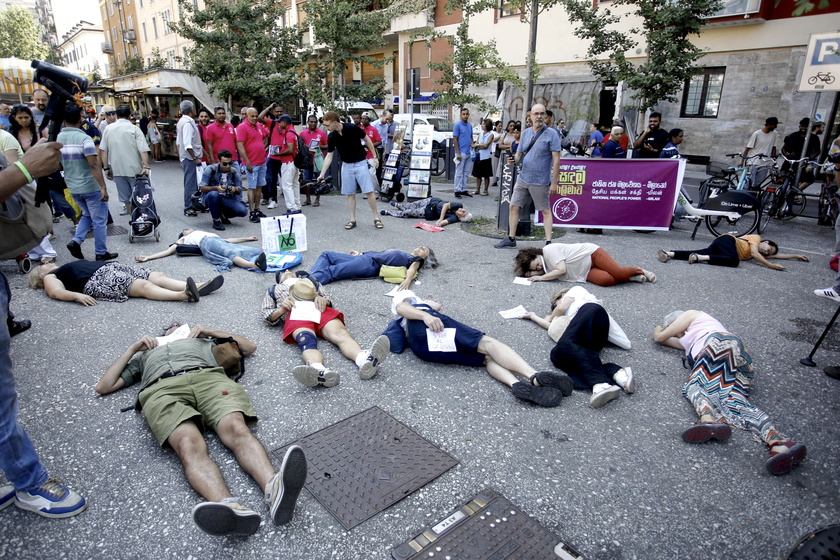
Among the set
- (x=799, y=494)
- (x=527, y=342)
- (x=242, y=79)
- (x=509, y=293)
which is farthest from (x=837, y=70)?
(x=242, y=79)

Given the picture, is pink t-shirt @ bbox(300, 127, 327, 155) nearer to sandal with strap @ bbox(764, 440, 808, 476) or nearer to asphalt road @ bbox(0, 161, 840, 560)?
asphalt road @ bbox(0, 161, 840, 560)

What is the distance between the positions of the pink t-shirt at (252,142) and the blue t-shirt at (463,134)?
492 centimetres

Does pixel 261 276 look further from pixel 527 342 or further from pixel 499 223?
pixel 499 223

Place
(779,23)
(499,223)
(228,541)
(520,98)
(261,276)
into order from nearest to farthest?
(228,541) → (261,276) → (499,223) → (779,23) → (520,98)

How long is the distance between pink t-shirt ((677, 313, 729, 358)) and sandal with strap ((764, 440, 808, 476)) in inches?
39.1

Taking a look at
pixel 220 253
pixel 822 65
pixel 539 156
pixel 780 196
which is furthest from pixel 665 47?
pixel 220 253

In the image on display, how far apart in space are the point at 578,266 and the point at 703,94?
15710 mm

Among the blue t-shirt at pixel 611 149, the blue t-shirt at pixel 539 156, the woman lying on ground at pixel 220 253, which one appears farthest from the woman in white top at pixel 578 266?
the blue t-shirt at pixel 611 149

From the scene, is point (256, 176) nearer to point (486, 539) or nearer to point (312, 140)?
point (312, 140)

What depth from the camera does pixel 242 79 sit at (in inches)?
659

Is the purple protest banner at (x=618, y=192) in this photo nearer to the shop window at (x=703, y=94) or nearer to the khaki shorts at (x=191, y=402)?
the khaki shorts at (x=191, y=402)

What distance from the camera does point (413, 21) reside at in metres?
25.4

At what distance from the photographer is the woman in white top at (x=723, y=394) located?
9.77ft

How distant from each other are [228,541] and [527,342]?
301 cm
